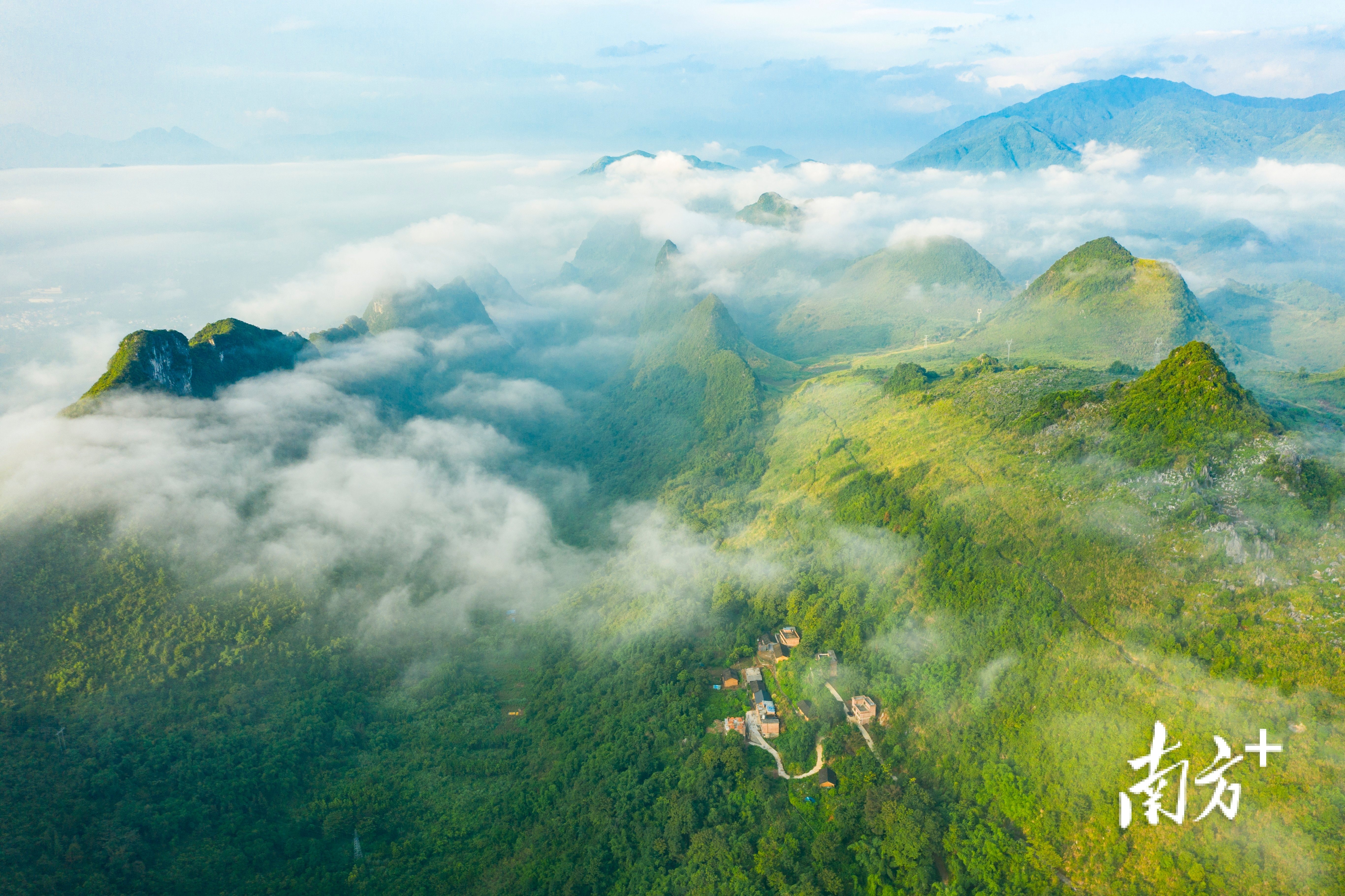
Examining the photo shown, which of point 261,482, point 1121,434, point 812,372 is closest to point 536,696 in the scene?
point 261,482

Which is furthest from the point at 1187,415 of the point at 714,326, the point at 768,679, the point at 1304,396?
the point at 714,326

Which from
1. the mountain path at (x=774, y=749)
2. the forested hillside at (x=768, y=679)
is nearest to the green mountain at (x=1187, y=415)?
the forested hillside at (x=768, y=679)

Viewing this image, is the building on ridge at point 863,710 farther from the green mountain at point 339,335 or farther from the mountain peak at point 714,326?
the green mountain at point 339,335

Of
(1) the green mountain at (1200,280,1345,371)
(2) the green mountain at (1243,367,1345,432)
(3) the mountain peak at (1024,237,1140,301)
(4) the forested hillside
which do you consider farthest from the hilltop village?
(1) the green mountain at (1200,280,1345,371)

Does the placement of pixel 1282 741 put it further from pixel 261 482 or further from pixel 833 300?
pixel 833 300

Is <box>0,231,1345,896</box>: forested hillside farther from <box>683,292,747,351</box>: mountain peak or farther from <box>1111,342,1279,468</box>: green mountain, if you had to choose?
<box>683,292,747,351</box>: mountain peak

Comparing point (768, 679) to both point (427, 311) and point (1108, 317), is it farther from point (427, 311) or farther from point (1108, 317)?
point (427, 311)
